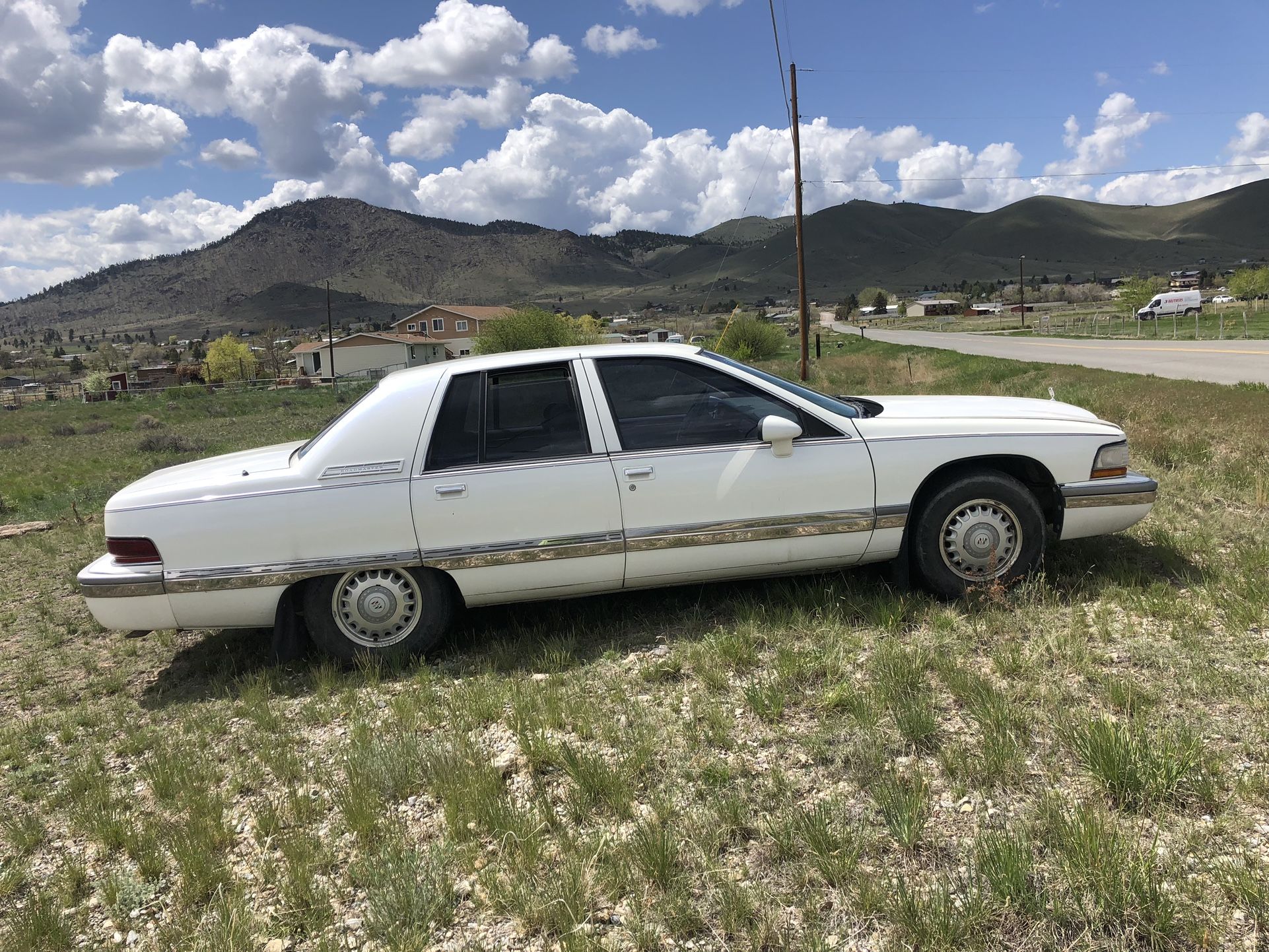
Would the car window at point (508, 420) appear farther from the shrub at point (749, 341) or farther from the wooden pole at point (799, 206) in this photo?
the shrub at point (749, 341)

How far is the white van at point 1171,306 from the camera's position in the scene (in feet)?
181

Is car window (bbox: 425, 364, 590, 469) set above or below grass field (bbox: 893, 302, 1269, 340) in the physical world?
below

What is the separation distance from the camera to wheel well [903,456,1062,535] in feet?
15.0

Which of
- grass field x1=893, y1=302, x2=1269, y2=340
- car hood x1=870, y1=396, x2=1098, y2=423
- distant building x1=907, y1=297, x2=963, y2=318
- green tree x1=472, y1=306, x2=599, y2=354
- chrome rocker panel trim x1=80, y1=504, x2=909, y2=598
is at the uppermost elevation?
distant building x1=907, y1=297, x2=963, y2=318

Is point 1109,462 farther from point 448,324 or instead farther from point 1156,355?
point 448,324

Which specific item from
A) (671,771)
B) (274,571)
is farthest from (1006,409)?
(274,571)

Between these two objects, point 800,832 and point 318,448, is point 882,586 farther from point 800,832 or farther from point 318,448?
point 318,448

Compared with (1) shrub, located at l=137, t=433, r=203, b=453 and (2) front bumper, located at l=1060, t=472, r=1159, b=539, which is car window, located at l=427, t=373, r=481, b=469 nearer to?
(2) front bumper, located at l=1060, t=472, r=1159, b=539

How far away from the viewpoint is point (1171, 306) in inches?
2180

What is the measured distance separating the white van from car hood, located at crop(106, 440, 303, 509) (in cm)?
6298

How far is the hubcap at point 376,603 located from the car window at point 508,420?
67 cm

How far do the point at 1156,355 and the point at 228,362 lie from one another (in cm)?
8864

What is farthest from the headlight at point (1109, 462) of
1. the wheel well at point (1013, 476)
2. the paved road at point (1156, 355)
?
the paved road at point (1156, 355)

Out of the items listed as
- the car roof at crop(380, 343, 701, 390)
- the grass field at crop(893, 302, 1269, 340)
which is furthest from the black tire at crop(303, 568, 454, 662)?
the grass field at crop(893, 302, 1269, 340)
